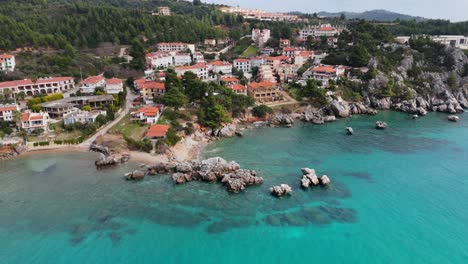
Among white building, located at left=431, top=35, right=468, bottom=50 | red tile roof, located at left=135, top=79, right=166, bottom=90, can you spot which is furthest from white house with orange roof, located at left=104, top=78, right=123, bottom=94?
white building, located at left=431, top=35, right=468, bottom=50

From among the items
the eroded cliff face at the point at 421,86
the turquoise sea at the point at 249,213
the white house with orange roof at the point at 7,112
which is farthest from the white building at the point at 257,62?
the white house with orange roof at the point at 7,112

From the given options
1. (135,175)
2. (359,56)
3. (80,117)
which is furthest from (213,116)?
(359,56)

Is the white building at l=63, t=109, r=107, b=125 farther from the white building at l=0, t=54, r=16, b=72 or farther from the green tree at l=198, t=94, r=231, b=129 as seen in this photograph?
the white building at l=0, t=54, r=16, b=72

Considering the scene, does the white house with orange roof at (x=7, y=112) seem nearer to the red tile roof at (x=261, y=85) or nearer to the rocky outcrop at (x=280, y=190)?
the rocky outcrop at (x=280, y=190)

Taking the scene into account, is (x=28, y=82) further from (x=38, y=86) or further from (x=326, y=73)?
(x=326, y=73)

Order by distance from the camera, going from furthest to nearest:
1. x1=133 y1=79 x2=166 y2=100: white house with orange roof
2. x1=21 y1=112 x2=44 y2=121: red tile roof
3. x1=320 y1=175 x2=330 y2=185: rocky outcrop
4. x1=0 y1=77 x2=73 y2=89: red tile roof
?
x1=133 y1=79 x2=166 y2=100: white house with orange roof < x1=0 y1=77 x2=73 y2=89: red tile roof < x1=21 y1=112 x2=44 y2=121: red tile roof < x1=320 y1=175 x2=330 y2=185: rocky outcrop

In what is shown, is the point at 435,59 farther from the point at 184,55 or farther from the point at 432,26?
the point at 184,55

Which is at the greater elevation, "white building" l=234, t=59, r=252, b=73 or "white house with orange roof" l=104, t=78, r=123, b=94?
"white building" l=234, t=59, r=252, b=73

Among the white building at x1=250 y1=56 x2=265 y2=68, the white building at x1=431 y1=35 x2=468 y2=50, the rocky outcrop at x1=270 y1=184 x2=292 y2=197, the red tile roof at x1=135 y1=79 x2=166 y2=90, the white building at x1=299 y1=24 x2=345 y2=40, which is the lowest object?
the rocky outcrop at x1=270 y1=184 x2=292 y2=197
